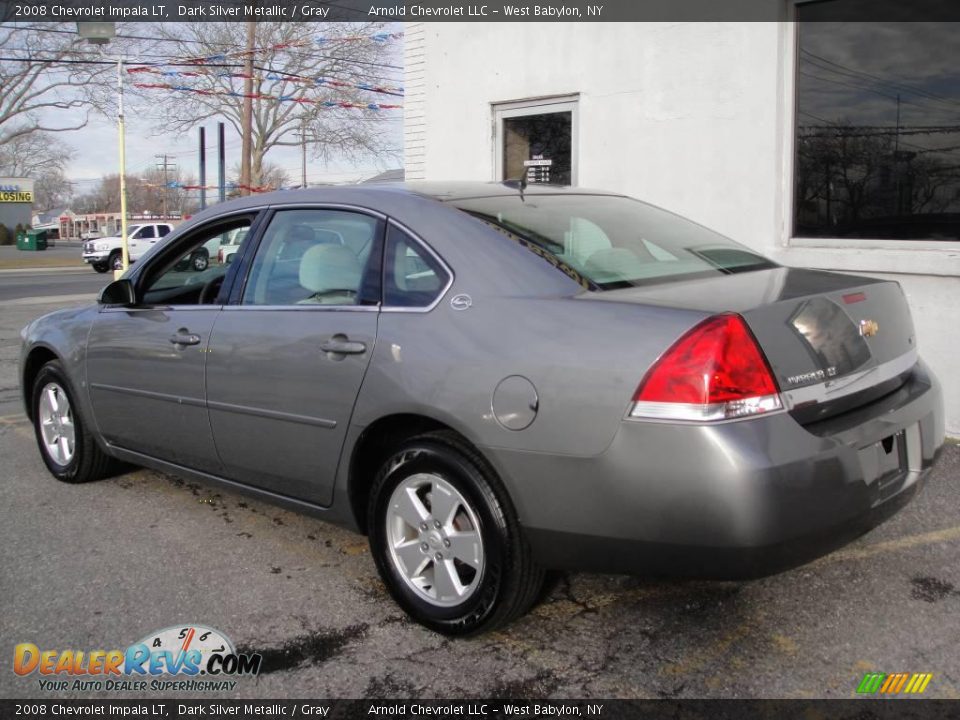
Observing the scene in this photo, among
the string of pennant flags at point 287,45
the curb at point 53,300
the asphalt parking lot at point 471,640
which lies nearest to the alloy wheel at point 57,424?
the asphalt parking lot at point 471,640

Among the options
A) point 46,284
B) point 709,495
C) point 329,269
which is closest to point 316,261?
point 329,269

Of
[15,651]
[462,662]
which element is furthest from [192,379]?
[462,662]

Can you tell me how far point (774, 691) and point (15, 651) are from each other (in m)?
2.53

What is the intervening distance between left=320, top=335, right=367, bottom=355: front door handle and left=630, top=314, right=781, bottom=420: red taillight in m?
1.11

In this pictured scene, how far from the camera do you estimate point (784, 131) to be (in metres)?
6.57

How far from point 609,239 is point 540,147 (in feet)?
17.0

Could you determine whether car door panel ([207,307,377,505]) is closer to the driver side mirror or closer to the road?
the driver side mirror

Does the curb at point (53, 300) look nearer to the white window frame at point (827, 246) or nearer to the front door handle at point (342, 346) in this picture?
the white window frame at point (827, 246)

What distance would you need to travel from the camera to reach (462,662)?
2990 mm

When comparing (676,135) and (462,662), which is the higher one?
(676,135)

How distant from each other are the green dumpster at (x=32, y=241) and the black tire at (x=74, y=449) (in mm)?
51276

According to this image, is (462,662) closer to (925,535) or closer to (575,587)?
(575,587)

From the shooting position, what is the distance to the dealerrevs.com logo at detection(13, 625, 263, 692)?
115 inches

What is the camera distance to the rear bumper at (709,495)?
8.26ft
